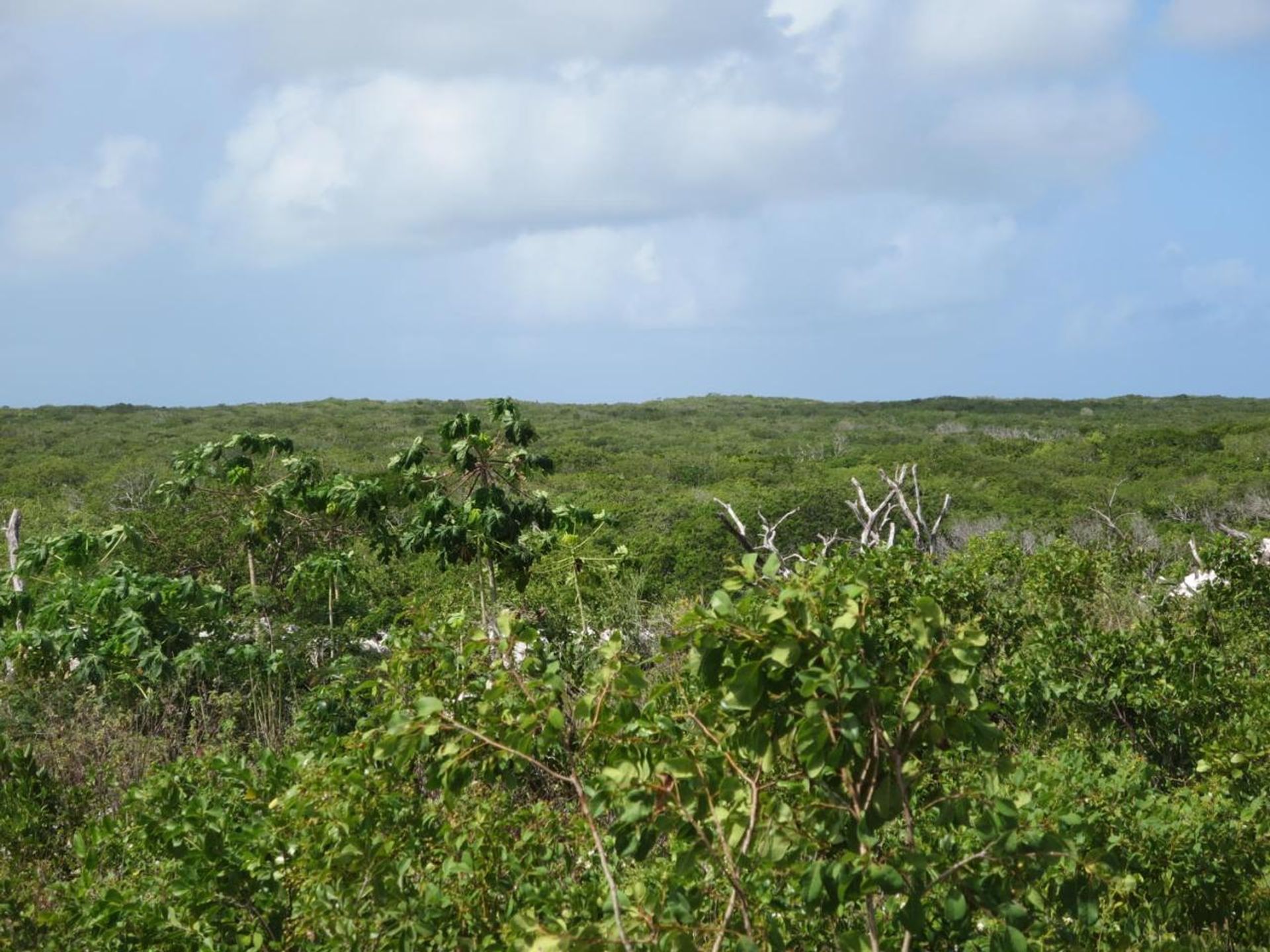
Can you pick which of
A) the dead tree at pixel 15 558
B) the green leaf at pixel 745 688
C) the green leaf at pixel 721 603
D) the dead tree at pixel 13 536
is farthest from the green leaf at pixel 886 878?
the dead tree at pixel 13 536

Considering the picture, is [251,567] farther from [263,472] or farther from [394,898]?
[394,898]

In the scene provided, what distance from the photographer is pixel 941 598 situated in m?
6.62

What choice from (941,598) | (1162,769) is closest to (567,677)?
(941,598)

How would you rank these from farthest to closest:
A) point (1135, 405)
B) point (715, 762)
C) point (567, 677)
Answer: point (1135, 405), point (567, 677), point (715, 762)

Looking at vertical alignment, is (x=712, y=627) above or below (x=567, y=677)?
above

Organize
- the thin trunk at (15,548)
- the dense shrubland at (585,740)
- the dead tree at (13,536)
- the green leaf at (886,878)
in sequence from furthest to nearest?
the dead tree at (13,536)
the thin trunk at (15,548)
the dense shrubland at (585,740)
the green leaf at (886,878)

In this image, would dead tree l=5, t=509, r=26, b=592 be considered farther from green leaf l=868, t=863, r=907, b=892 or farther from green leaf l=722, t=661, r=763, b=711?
green leaf l=868, t=863, r=907, b=892

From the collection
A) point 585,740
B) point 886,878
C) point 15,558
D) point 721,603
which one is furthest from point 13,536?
point 886,878

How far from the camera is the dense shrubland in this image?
2.42 metres

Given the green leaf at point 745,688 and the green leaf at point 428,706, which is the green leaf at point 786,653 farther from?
the green leaf at point 428,706

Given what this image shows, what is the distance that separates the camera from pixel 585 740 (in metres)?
2.70

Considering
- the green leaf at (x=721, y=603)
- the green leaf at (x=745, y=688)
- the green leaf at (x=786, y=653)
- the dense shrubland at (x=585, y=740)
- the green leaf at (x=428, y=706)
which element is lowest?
the dense shrubland at (x=585, y=740)

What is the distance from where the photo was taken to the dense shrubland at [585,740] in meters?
2.42

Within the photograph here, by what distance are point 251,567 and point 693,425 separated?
54359 mm
